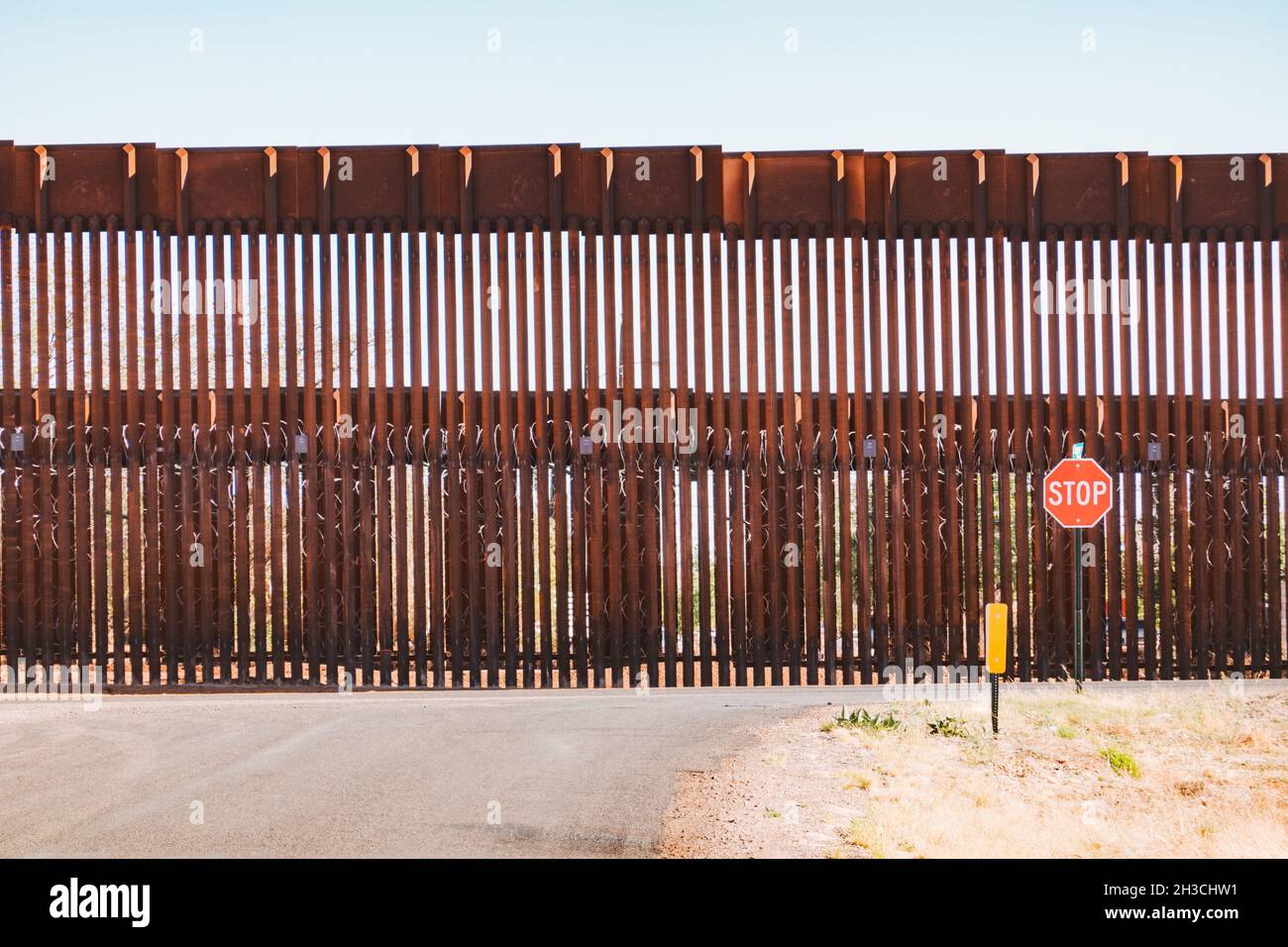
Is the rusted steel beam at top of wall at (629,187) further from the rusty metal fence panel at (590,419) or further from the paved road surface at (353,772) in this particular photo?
the paved road surface at (353,772)

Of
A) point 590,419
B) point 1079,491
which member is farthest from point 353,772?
point 1079,491

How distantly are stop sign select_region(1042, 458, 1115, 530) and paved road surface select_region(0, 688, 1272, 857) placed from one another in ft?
11.3

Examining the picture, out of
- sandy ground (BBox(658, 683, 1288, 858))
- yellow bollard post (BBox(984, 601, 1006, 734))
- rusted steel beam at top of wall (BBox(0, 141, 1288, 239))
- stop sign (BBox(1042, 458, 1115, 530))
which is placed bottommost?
sandy ground (BBox(658, 683, 1288, 858))

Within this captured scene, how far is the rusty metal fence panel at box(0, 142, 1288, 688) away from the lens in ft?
30.4

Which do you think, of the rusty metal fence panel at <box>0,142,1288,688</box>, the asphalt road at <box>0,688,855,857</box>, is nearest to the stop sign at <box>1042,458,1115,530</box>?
the rusty metal fence panel at <box>0,142,1288,688</box>

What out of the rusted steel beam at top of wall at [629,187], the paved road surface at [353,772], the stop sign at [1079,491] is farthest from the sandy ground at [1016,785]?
the rusted steel beam at top of wall at [629,187]

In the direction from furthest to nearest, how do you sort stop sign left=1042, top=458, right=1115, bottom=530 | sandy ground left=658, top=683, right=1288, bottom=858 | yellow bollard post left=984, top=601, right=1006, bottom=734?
stop sign left=1042, top=458, right=1115, bottom=530 → yellow bollard post left=984, top=601, right=1006, bottom=734 → sandy ground left=658, top=683, right=1288, bottom=858

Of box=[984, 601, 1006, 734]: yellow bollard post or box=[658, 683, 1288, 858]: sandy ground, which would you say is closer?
box=[658, 683, 1288, 858]: sandy ground

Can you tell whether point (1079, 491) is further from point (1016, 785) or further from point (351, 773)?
point (351, 773)

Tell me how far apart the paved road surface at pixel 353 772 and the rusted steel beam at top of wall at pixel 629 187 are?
442cm

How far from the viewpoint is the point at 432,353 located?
9188mm

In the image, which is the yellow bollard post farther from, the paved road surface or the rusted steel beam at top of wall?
the rusted steel beam at top of wall

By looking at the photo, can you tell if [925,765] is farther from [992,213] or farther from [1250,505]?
[992,213]

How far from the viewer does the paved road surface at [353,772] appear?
646 cm
